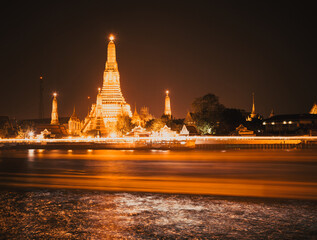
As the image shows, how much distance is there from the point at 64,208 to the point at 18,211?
127 centimetres

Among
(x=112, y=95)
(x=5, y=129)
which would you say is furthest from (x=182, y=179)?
(x=112, y=95)

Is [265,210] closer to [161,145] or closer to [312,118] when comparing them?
[161,145]

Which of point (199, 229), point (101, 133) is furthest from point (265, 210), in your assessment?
point (101, 133)

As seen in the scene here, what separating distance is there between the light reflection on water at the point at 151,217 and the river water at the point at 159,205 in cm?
2

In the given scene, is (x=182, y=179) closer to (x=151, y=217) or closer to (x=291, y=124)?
(x=151, y=217)

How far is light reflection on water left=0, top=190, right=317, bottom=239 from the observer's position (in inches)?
319

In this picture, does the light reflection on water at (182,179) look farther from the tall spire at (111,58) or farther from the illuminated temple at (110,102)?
the tall spire at (111,58)

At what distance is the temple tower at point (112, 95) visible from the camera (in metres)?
82.4

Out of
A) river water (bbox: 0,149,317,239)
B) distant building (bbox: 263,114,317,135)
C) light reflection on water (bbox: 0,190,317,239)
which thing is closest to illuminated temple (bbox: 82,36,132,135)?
distant building (bbox: 263,114,317,135)

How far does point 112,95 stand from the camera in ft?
282

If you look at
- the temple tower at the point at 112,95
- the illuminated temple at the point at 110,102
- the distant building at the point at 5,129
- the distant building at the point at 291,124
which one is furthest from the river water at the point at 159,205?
the temple tower at the point at 112,95

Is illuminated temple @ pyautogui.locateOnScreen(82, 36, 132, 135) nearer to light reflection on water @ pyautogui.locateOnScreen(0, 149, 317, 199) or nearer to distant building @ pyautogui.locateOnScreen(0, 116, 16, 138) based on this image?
distant building @ pyautogui.locateOnScreen(0, 116, 16, 138)

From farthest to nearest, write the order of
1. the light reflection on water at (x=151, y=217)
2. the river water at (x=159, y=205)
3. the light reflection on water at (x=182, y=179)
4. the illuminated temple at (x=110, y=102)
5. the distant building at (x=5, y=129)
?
the illuminated temple at (x=110, y=102) → the distant building at (x=5, y=129) → the light reflection on water at (x=182, y=179) → the river water at (x=159, y=205) → the light reflection on water at (x=151, y=217)

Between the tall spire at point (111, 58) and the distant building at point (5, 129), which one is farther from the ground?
the tall spire at point (111, 58)
